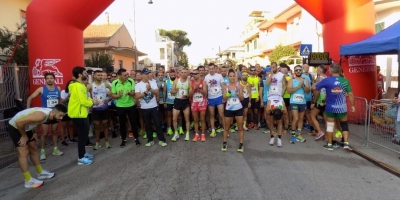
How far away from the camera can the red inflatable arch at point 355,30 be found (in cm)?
889

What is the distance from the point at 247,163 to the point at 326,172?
137 cm

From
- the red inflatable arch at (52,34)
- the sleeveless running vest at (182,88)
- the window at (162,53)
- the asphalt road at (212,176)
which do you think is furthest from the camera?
the window at (162,53)

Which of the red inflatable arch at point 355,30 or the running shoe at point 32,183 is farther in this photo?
the red inflatable arch at point 355,30

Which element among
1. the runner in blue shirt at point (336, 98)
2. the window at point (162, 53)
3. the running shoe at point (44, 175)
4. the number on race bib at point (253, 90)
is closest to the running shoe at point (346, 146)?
the runner in blue shirt at point (336, 98)

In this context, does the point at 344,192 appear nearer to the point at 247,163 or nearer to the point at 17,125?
the point at 247,163

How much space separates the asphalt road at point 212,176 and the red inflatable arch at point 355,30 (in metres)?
3.51

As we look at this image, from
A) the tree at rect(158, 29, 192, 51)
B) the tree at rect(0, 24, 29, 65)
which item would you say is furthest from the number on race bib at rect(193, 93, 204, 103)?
the tree at rect(158, 29, 192, 51)

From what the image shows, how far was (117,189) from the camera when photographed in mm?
4527

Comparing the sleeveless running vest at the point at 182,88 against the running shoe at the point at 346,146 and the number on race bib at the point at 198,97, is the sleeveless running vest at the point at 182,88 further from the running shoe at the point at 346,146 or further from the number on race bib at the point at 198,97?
the running shoe at the point at 346,146

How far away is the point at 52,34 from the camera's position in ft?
26.1

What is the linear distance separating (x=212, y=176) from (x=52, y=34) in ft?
19.6

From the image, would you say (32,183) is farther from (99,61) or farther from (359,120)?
(99,61)

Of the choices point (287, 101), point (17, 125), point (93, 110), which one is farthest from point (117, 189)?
point (287, 101)

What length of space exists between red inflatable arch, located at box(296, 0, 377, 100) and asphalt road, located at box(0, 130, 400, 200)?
351 centimetres
